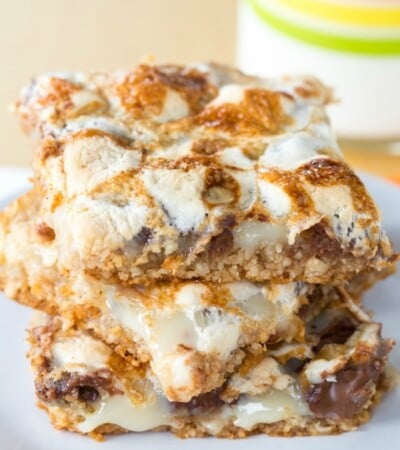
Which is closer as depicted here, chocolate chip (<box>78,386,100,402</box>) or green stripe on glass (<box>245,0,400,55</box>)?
chocolate chip (<box>78,386,100,402</box>)

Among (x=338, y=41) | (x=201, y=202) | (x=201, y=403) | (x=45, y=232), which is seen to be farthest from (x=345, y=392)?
(x=338, y=41)

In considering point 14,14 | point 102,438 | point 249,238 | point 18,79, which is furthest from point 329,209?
point 14,14

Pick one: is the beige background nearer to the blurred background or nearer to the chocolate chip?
the blurred background

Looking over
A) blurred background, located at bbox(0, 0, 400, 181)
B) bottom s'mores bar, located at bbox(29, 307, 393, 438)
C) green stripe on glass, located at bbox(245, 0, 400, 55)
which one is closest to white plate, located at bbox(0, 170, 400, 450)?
bottom s'mores bar, located at bbox(29, 307, 393, 438)

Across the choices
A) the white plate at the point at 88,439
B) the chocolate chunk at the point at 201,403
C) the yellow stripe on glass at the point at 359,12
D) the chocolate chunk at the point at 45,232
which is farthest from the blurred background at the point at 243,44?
the chocolate chunk at the point at 201,403

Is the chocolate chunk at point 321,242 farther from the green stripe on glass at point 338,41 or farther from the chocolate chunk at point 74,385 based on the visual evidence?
the green stripe on glass at point 338,41

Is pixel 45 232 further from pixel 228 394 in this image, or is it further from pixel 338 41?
pixel 338 41

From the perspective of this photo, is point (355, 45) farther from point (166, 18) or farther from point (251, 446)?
point (251, 446)
